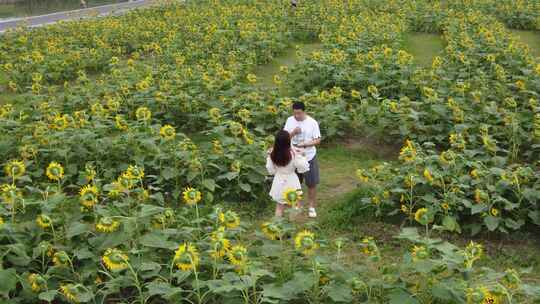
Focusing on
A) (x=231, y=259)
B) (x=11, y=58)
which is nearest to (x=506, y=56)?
(x=231, y=259)

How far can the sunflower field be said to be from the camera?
4.00 meters

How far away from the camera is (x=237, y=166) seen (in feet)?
20.7

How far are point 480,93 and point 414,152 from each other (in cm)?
258

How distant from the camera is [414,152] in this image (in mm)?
6047

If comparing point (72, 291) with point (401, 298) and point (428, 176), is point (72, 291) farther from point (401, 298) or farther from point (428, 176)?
point (428, 176)

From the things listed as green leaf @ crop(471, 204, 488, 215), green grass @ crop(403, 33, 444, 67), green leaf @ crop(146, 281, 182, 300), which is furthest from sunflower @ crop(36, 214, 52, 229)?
green grass @ crop(403, 33, 444, 67)

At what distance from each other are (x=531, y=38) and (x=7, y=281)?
1382 centimetres

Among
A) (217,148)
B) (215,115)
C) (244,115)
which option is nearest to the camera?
(217,148)

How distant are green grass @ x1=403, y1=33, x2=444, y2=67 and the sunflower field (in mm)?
489

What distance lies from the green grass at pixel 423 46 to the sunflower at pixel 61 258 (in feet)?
30.9

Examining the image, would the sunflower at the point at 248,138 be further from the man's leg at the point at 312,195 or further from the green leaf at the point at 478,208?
the green leaf at the point at 478,208

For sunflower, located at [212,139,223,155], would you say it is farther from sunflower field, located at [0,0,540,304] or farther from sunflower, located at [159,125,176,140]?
sunflower, located at [159,125,176,140]

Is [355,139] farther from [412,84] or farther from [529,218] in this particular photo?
[529,218]

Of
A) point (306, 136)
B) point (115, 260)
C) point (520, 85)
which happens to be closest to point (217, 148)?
point (306, 136)
